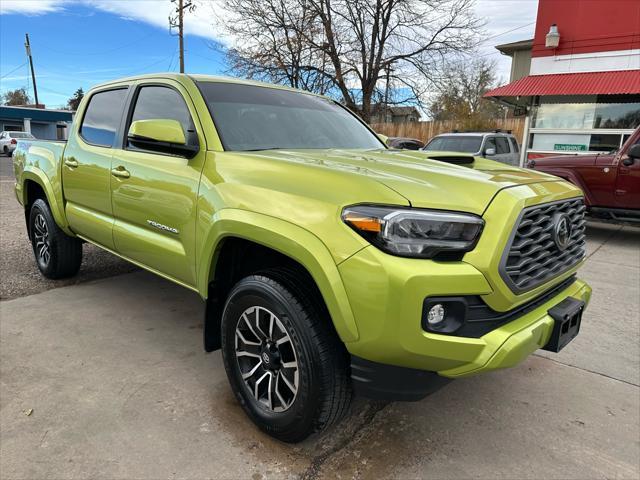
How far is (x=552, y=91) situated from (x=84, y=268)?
39.9 feet

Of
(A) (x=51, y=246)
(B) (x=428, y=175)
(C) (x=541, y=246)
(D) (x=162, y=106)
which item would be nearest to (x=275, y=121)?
(D) (x=162, y=106)

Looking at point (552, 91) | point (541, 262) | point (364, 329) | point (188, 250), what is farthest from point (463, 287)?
point (552, 91)

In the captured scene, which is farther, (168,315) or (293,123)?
(168,315)

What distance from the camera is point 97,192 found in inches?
147

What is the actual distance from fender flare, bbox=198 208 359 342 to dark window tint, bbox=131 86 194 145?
733mm

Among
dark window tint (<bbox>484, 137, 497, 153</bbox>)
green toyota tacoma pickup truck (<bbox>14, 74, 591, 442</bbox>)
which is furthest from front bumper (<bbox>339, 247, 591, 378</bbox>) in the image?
dark window tint (<bbox>484, 137, 497, 153</bbox>)

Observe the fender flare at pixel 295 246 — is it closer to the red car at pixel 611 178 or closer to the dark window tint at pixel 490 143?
the red car at pixel 611 178

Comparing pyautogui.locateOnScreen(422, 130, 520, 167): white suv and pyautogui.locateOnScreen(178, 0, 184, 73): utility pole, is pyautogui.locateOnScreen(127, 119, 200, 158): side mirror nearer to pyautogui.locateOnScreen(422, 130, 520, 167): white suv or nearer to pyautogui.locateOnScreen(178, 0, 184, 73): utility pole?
pyautogui.locateOnScreen(422, 130, 520, 167): white suv

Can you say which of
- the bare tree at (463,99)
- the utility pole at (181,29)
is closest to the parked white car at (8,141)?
the utility pole at (181,29)

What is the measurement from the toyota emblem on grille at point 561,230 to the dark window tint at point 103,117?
3129 millimetres

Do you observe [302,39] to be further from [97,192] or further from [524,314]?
[524,314]

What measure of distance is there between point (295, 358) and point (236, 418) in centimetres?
68

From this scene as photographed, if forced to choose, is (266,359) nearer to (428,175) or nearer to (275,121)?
(428,175)

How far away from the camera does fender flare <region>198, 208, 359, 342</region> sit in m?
1.95
